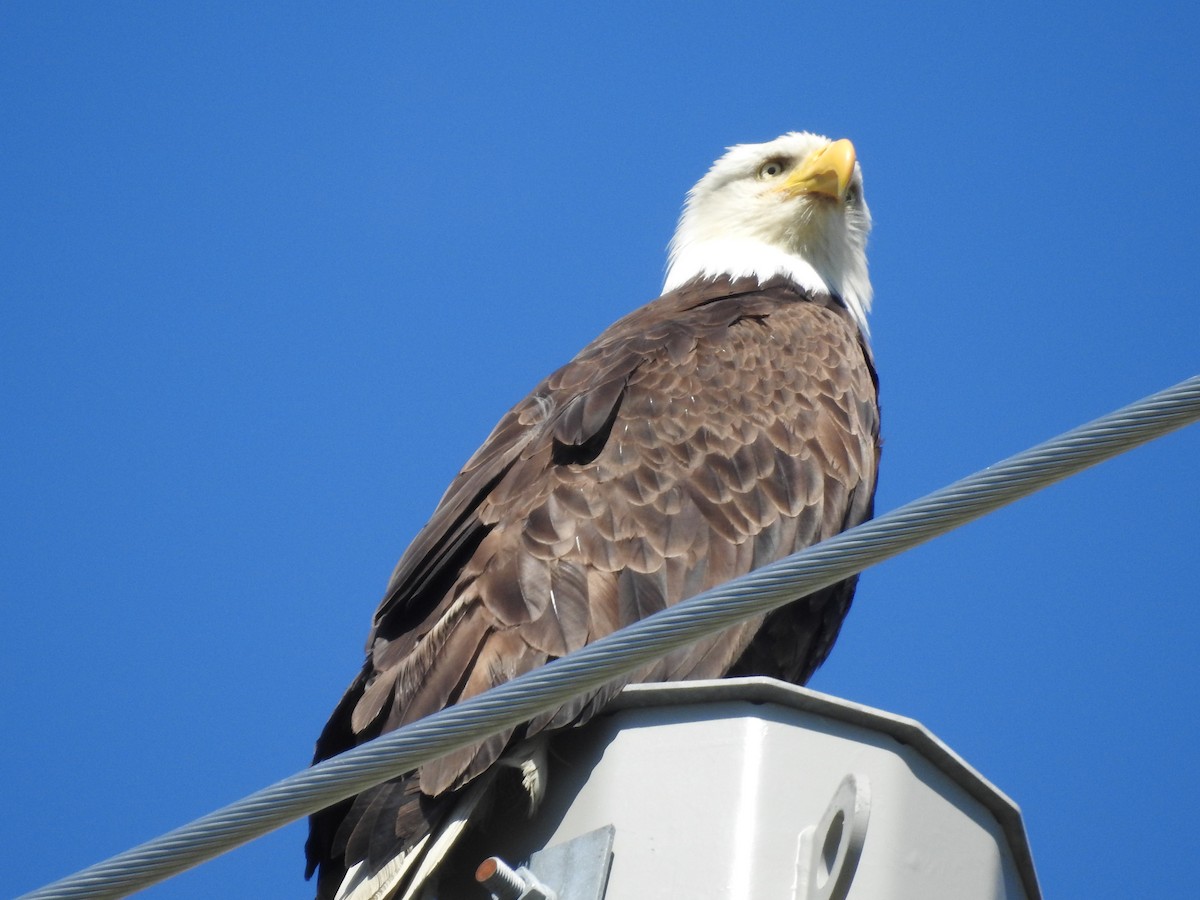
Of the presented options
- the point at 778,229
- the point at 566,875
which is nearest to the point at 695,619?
the point at 566,875

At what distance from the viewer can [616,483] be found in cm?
526

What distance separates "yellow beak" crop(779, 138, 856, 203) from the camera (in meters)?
7.32

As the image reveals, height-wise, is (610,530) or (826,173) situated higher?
(826,173)

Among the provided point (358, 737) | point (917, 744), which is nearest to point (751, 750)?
point (917, 744)

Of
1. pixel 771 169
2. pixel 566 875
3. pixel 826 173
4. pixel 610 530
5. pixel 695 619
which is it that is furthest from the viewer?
pixel 771 169

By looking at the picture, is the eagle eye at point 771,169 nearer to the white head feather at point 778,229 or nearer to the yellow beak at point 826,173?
the white head feather at point 778,229

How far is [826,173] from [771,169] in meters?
0.39

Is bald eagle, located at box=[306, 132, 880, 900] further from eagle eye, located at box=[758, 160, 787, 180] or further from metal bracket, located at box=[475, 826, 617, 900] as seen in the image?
eagle eye, located at box=[758, 160, 787, 180]

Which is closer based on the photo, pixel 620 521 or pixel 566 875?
pixel 566 875

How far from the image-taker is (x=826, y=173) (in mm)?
7379

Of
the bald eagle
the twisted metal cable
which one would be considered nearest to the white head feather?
the bald eagle

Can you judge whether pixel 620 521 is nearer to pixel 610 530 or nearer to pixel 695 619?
pixel 610 530

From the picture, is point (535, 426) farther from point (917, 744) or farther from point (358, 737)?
point (917, 744)

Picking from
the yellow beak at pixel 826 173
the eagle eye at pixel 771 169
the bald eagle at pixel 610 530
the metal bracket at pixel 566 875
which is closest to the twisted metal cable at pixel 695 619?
the metal bracket at pixel 566 875
